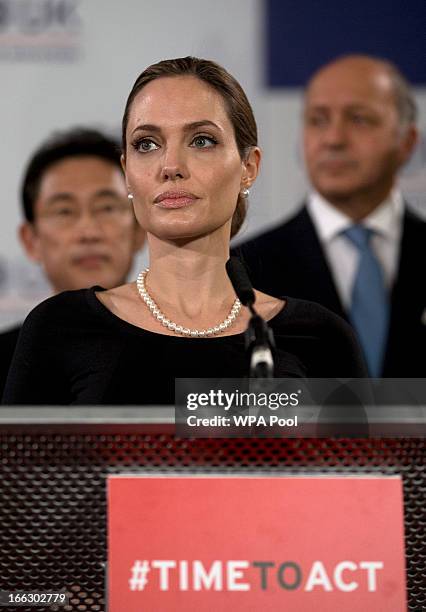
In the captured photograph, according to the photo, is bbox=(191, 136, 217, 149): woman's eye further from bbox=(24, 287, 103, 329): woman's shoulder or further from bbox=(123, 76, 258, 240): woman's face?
bbox=(24, 287, 103, 329): woman's shoulder

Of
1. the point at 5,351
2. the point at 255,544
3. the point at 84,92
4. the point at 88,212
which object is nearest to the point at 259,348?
the point at 255,544

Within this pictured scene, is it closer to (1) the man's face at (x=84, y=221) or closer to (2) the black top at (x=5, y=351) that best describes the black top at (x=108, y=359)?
(2) the black top at (x=5, y=351)

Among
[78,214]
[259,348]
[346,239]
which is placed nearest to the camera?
[259,348]

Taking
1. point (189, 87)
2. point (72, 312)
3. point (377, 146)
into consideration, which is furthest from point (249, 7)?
point (72, 312)

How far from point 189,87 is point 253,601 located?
0.54 m

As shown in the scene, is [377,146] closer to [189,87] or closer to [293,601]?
[189,87]

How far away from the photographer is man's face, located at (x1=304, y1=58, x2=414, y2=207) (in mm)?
1696

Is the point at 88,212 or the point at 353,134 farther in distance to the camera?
the point at 353,134

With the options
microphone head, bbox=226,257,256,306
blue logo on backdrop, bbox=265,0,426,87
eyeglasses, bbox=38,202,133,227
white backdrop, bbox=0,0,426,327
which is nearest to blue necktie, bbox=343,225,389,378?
white backdrop, bbox=0,0,426,327

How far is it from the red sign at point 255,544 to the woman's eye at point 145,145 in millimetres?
377

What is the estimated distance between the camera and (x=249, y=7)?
5.79 ft

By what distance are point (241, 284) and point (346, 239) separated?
3.19 ft

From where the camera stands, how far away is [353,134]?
5.69ft

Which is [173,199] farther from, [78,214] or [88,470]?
[78,214]
